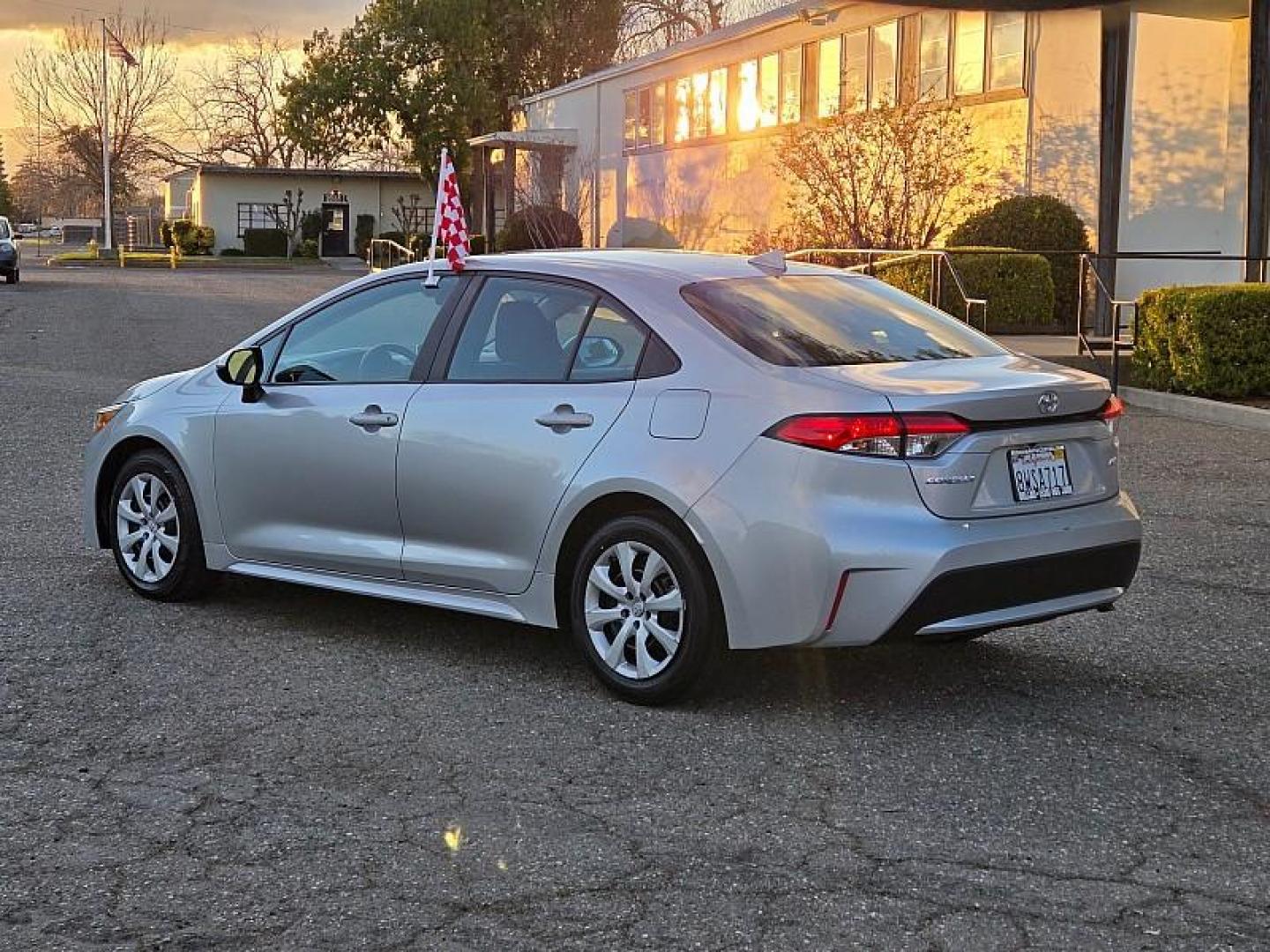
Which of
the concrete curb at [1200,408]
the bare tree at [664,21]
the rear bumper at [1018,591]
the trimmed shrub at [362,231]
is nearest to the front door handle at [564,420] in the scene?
the rear bumper at [1018,591]

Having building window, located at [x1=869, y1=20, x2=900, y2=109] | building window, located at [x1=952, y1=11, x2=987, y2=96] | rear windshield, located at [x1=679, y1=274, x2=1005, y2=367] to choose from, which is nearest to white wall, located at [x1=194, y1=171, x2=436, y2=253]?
building window, located at [x1=869, y1=20, x2=900, y2=109]

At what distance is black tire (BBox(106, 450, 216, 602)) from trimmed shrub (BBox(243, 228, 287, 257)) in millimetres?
64795

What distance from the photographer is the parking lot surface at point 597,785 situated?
3848 mm

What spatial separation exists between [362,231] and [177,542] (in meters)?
67.5

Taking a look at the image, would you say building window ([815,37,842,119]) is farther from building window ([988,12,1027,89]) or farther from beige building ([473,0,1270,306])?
building window ([988,12,1027,89])

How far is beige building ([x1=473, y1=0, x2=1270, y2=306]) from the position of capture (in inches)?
854

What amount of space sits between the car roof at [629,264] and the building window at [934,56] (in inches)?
781

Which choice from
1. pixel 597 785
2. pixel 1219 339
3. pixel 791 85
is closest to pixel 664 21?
pixel 791 85

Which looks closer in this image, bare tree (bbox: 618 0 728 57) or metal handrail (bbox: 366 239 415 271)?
metal handrail (bbox: 366 239 415 271)

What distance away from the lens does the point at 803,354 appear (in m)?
5.51

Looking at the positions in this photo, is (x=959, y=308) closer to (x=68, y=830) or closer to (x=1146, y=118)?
(x=1146, y=118)

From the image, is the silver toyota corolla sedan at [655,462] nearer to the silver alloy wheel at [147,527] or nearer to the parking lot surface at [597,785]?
the silver alloy wheel at [147,527]

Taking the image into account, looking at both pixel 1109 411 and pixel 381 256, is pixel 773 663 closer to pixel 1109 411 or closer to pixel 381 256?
pixel 1109 411

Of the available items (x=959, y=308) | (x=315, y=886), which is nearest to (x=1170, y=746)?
(x=315, y=886)
